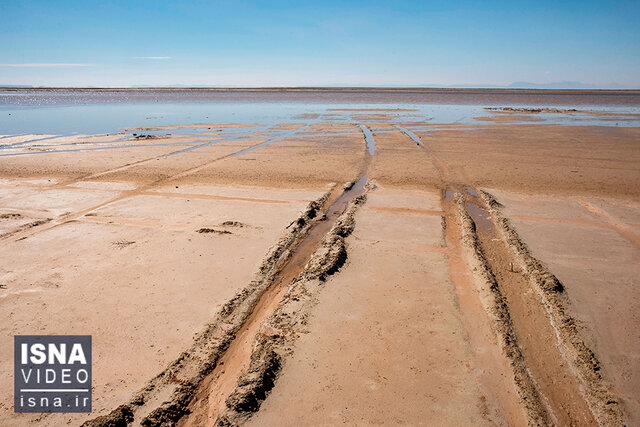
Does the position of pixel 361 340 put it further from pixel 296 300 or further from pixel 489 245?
pixel 489 245

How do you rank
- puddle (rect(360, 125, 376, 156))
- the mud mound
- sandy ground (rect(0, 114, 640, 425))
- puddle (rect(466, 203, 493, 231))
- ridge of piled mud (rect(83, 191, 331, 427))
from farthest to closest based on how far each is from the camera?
puddle (rect(360, 125, 376, 156))
puddle (rect(466, 203, 493, 231))
the mud mound
sandy ground (rect(0, 114, 640, 425))
ridge of piled mud (rect(83, 191, 331, 427))

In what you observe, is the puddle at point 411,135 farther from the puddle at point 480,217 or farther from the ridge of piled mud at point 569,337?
the ridge of piled mud at point 569,337

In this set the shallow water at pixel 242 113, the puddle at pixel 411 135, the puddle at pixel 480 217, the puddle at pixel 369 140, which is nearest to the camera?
the puddle at pixel 480 217

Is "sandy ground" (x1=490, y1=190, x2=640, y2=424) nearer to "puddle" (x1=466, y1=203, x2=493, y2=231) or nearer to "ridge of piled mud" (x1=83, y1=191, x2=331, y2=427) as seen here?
"puddle" (x1=466, y1=203, x2=493, y2=231)

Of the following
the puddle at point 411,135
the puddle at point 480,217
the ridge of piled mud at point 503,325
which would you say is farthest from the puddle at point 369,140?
the ridge of piled mud at point 503,325

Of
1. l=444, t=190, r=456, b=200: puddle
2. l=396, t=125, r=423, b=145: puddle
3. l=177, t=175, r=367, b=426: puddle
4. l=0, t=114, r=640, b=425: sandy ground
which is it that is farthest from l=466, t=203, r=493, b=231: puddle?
l=396, t=125, r=423, b=145: puddle

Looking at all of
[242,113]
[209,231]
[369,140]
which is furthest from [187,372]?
[242,113]
